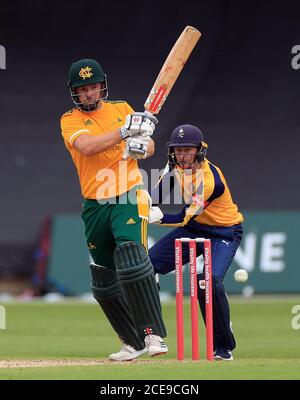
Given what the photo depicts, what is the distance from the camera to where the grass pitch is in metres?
6.00

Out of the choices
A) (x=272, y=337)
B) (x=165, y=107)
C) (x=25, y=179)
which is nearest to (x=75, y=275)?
(x=25, y=179)

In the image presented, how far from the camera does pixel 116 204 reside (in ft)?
22.5

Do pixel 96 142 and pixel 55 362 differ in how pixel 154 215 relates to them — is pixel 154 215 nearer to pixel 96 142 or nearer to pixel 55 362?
pixel 96 142

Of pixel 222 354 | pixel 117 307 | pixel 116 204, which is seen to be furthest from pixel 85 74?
pixel 222 354

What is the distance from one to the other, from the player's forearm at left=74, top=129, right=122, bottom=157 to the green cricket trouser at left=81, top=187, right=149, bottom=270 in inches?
13.4

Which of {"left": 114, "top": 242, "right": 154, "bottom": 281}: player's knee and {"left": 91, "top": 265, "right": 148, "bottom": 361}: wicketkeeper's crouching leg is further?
{"left": 91, "top": 265, "right": 148, "bottom": 361}: wicketkeeper's crouching leg

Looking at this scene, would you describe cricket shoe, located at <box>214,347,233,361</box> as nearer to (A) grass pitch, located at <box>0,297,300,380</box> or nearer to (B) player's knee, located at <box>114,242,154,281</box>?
(A) grass pitch, located at <box>0,297,300,380</box>

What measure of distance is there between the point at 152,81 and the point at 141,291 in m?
7.44

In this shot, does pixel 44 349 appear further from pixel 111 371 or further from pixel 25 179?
pixel 25 179

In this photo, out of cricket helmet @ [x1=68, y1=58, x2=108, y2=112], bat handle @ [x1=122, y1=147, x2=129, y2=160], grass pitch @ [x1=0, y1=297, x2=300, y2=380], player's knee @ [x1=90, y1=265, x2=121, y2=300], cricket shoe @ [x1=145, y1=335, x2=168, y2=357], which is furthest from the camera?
player's knee @ [x1=90, y1=265, x2=121, y2=300]

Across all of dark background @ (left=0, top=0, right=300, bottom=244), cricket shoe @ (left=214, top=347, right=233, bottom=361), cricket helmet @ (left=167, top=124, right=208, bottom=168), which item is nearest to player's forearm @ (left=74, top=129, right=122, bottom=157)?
cricket helmet @ (left=167, top=124, right=208, bottom=168)

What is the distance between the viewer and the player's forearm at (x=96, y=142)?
663cm

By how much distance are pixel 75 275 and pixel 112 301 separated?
594 cm

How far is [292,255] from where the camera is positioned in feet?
42.8
